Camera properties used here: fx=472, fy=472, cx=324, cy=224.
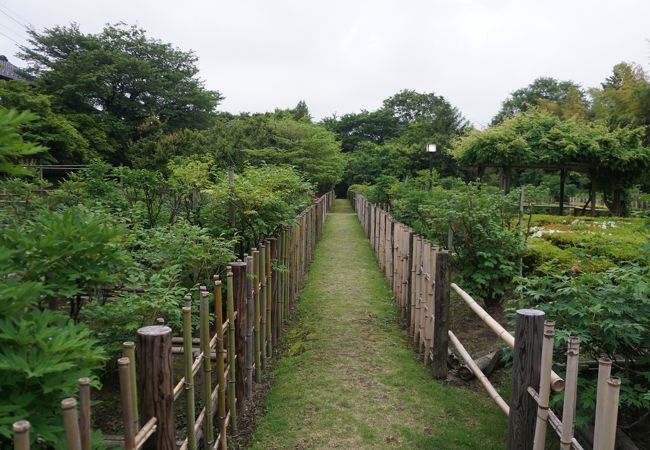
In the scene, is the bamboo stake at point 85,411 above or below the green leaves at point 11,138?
below

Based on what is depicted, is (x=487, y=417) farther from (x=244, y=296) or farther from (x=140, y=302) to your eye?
(x=140, y=302)

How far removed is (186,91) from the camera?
106ft

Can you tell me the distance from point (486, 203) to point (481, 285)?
1.18m

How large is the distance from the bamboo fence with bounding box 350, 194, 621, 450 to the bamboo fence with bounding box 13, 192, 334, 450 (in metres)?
1.66


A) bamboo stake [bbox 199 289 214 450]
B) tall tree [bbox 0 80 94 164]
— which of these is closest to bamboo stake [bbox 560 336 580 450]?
bamboo stake [bbox 199 289 214 450]

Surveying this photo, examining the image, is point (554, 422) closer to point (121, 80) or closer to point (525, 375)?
point (525, 375)

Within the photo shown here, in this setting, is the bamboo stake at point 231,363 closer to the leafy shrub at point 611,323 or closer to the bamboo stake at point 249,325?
the bamboo stake at point 249,325

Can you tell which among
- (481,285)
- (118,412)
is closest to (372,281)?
(481,285)

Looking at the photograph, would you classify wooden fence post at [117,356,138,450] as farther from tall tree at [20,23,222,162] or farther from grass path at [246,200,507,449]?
tall tree at [20,23,222,162]

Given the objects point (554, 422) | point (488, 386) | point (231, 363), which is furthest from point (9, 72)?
point (554, 422)

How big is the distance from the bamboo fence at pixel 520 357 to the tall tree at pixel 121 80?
25044 mm

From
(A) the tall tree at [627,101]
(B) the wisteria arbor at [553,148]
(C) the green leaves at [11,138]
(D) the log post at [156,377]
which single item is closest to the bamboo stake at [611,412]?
(D) the log post at [156,377]

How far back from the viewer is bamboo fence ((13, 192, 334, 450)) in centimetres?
179

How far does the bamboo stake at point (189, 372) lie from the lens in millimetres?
2490
